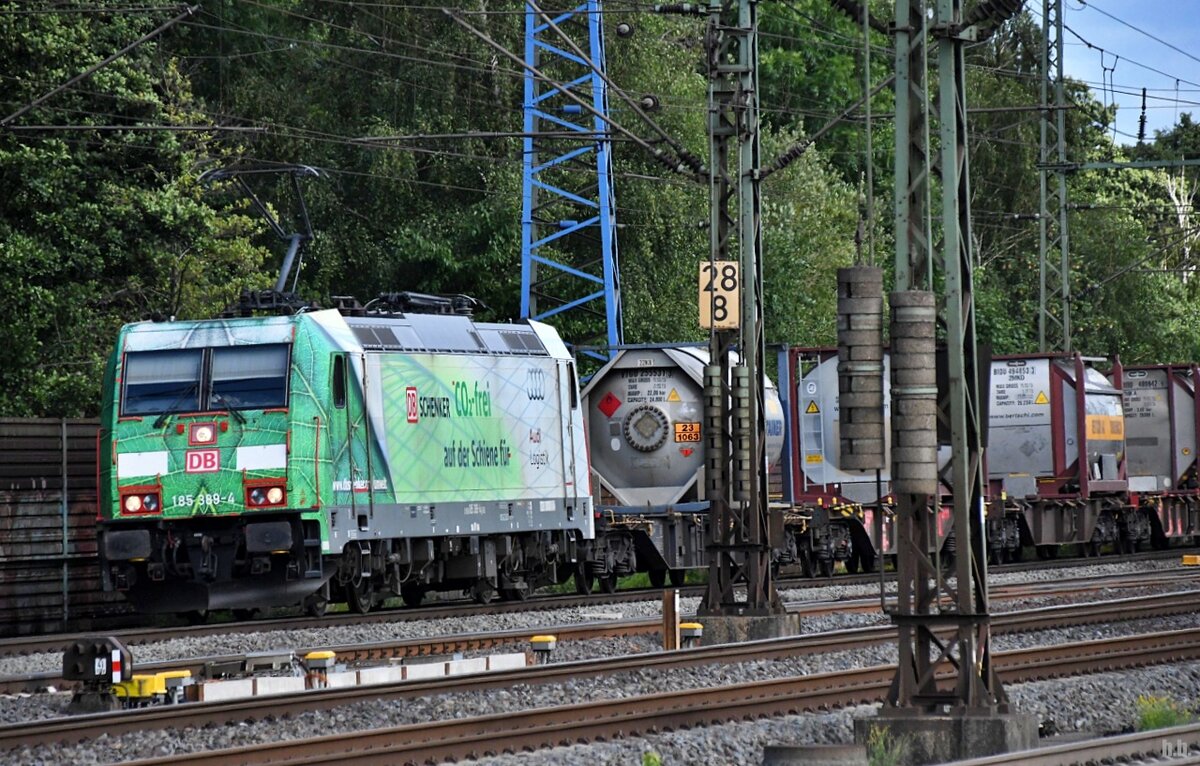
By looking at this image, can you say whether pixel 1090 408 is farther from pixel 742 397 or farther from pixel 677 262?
pixel 742 397

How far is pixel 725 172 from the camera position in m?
20.4

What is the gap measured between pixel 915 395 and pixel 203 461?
36.9 feet

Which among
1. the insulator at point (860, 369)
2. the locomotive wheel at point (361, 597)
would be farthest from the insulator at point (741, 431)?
the insulator at point (860, 369)

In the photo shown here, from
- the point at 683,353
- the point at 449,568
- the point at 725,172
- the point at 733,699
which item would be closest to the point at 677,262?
the point at 683,353

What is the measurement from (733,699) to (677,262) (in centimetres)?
2785

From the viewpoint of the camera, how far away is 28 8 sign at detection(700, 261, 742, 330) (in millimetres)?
20359

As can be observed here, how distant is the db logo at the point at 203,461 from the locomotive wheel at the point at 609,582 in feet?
28.2

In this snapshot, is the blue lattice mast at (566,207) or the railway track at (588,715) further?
the blue lattice mast at (566,207)

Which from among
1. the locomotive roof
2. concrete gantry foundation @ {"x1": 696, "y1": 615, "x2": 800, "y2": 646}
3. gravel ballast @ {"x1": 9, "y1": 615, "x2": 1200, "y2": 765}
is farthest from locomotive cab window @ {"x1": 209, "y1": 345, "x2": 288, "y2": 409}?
gravel ballast @ {"x1": 9, "y1": 615, "x2": 1200, "y2": 765}

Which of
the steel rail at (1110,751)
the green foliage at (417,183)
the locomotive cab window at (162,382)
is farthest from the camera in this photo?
the green foliage at (417,183)

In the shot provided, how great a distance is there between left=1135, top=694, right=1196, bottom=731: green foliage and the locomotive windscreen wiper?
11.4 meters

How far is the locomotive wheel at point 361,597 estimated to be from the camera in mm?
23688

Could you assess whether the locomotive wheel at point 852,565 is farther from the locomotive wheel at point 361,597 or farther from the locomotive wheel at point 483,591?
the locomotive wheel at point 361,597

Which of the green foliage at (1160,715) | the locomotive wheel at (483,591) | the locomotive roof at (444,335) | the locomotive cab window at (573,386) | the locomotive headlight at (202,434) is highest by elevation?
the locomotive roof at (444,335)
